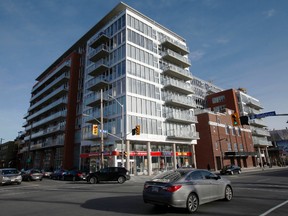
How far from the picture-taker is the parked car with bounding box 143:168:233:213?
25.3 feet

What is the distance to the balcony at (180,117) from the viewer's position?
132ft

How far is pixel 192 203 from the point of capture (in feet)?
26.5

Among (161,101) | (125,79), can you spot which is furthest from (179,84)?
(125,79)

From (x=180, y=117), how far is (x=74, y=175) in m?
20.9

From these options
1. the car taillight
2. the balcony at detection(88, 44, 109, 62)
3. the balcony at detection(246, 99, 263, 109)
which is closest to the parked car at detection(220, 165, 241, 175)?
the balcony at detection(88, 44, 109, 62)

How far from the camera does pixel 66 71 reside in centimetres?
5475

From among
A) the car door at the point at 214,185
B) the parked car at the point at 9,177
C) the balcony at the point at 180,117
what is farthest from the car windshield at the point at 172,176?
the balcony at the point at 180,117

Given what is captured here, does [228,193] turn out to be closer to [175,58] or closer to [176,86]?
[176,86]

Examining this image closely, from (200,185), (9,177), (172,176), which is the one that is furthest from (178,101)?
(172,176)

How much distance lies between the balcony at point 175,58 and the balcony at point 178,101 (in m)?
7.48

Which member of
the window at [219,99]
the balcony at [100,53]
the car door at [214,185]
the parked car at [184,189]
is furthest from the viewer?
the window at [219,99]

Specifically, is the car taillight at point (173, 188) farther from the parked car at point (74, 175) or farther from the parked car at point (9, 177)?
the parked car at point (74, 175)

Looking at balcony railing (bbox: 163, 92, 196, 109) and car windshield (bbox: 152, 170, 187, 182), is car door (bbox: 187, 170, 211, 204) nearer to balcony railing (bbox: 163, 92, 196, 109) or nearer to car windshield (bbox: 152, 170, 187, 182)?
car windshield (bbox: 152, 170, 187, 182)

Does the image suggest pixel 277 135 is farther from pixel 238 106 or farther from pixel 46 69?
pixel 46 69
